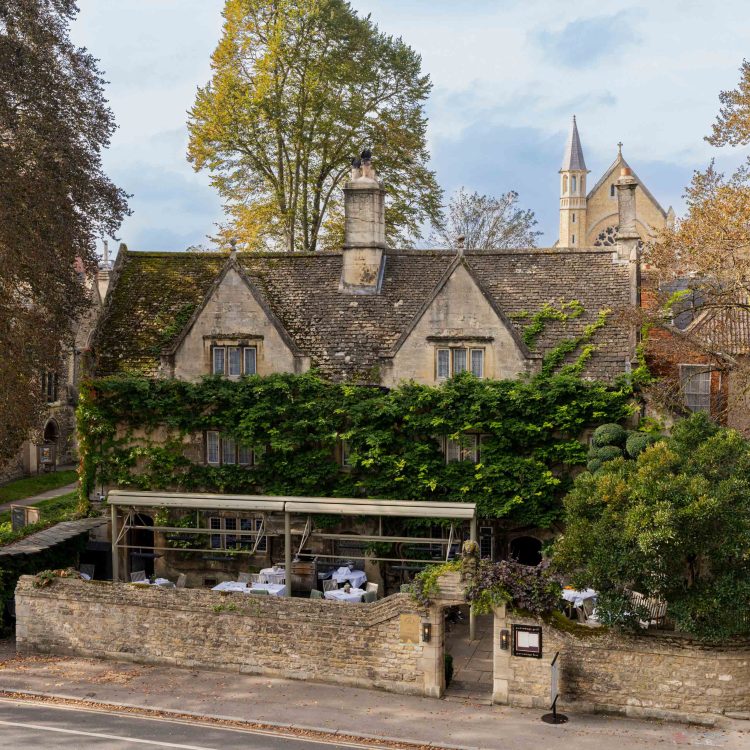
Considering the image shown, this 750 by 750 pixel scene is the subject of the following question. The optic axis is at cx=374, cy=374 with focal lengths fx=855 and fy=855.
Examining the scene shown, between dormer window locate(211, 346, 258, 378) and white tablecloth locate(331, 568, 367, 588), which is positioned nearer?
white tablecloth locate(331, 568, 367, 588)

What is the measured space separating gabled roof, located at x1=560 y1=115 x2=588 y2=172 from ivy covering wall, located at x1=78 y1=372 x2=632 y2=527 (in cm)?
5973

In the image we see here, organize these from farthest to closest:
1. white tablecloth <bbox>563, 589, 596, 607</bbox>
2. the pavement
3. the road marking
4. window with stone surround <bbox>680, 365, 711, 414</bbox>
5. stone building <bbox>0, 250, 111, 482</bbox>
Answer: stone building <bbox>0, 250, 111, 482</bbox>
window with stone surround <bbox>680, 365, 711, 414</bbox>
white tablecloth <bbox>563, 589, 596, 607</bbox>
the pavement
the road marking

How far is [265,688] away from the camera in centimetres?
2070

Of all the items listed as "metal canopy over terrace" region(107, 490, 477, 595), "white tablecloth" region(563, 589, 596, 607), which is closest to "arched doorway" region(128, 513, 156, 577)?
"metal canopy over terrace" region(107, 490, 477, 595)

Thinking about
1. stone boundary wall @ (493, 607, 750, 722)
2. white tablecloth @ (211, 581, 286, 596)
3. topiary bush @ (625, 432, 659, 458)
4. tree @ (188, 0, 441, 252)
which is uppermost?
tree @ (188, 0, 441, 252)

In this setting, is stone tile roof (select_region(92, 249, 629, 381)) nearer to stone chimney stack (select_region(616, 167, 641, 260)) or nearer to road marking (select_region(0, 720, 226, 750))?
stone chimney stack (select_region(616, 167, 641, 260))

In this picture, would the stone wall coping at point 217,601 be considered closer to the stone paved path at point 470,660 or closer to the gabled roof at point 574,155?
the stone paved path at point 470,660

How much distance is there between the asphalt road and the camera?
17531mm

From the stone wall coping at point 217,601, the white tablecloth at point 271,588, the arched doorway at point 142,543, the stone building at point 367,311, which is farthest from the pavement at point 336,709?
the stone building at point 367,311

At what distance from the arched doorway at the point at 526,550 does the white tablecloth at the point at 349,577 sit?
4.95m

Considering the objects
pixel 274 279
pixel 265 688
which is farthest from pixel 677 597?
pixel 274 279

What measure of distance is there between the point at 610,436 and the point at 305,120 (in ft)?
79.8

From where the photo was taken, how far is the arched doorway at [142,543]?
2911 cm

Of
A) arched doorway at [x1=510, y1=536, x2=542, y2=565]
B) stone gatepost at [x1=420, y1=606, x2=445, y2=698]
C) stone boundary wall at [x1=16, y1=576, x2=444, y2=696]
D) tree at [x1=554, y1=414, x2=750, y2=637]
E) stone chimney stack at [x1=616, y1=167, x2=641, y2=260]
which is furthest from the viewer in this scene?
stone chimney stack at [x1=616, y1=167, x2=641, y2=260]
